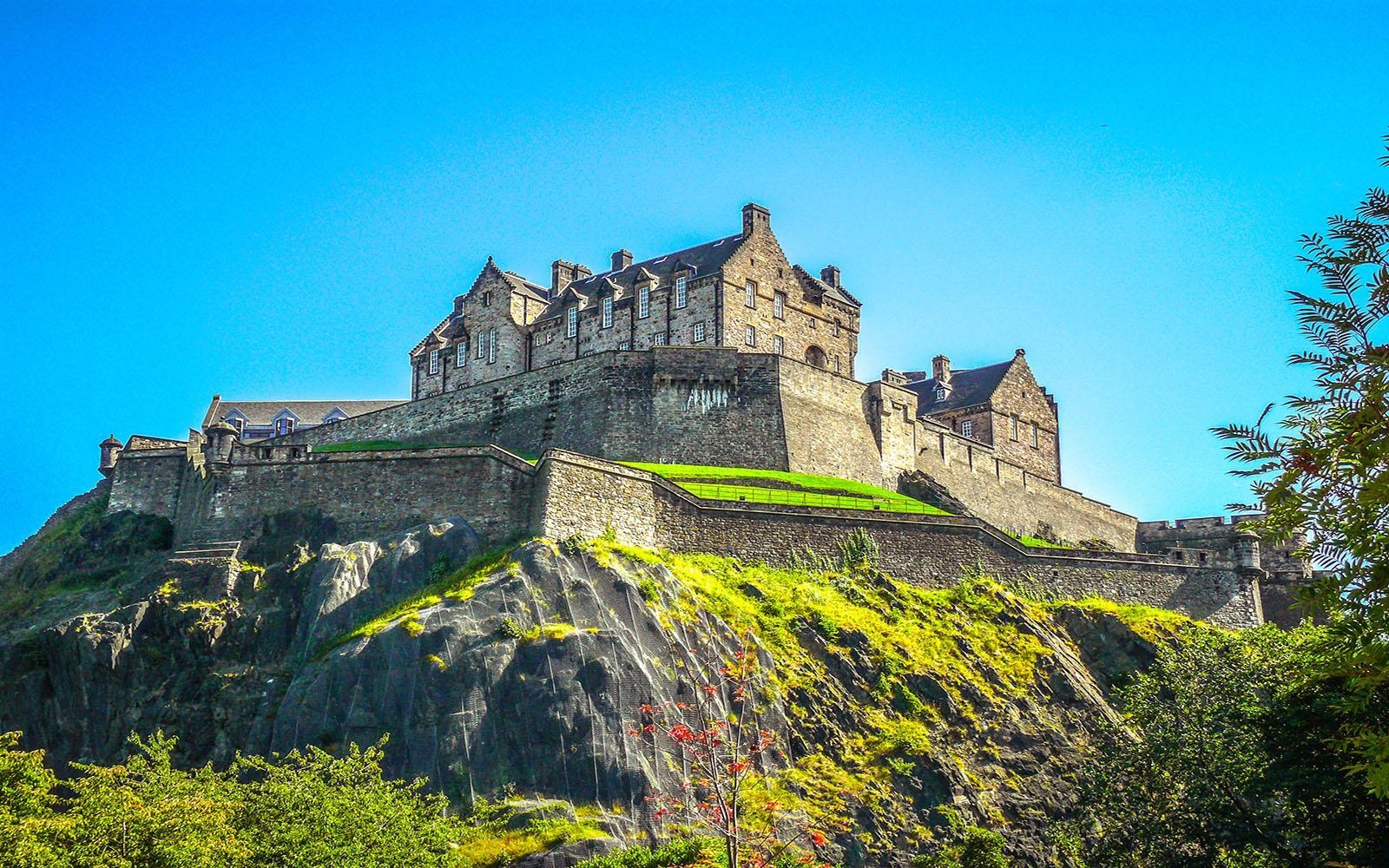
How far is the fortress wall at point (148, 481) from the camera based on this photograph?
57.5m

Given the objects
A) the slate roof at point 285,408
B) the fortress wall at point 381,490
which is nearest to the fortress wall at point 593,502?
the fortress wall at point 381,490

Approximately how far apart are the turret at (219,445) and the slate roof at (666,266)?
21692 millimetres

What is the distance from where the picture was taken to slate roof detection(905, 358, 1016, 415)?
264ft

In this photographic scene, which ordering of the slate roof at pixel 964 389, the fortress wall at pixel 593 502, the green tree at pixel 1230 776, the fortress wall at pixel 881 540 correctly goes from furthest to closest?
1. the slate roof at pixel 964 389
2. the fortress wall at pixel 881 540
3. the fortress wall at pixel 593 502
4. the green tree at pixel 1230 776

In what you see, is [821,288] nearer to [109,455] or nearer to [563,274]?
[563,274]

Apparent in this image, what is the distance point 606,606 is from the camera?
4559 cm

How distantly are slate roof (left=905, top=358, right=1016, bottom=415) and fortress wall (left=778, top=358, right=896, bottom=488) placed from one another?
12.1 m

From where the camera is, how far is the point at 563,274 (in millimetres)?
80000

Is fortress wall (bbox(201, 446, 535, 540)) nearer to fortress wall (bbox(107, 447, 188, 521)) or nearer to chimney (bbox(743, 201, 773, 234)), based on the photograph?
fortress wall (bbox(107, 447, 188, 521))

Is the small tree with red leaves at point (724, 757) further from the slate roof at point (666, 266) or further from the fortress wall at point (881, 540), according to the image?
the slate roof at point (666, 266)

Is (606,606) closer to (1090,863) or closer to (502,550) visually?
(502,550)

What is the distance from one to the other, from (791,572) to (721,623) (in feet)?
21.3

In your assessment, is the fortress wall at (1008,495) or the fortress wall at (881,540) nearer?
the fortress wall at (881,540)

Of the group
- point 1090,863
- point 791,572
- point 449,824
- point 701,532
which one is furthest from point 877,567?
point 449,824
